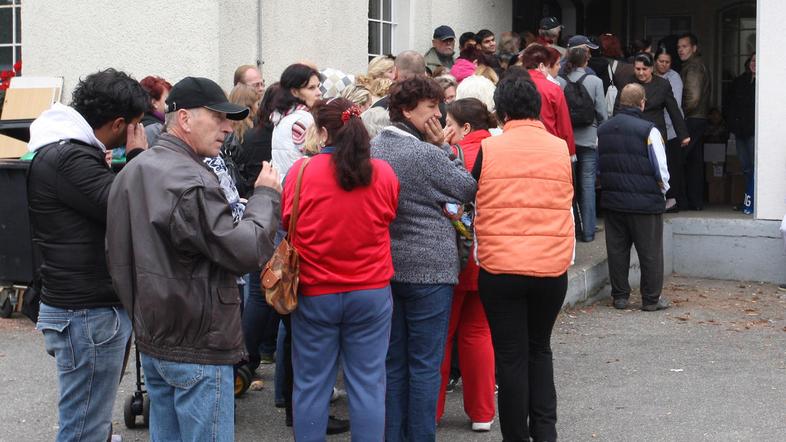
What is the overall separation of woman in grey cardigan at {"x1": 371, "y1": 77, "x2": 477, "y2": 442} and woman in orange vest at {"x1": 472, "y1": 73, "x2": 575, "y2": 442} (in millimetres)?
165

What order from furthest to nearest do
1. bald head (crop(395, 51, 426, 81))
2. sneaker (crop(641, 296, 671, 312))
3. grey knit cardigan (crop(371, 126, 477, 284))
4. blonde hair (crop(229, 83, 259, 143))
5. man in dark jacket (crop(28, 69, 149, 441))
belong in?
sneaker (crop(641, 296, 671, 312)) → bald head (crop(395, 51, 426, 81)) → blonde hair (crop(229, 83, 259, 143)) → grey knit cardigan (crop(371, 126, 477, 284)) → man in dark jacket (crop(28, 69, 149, 441))

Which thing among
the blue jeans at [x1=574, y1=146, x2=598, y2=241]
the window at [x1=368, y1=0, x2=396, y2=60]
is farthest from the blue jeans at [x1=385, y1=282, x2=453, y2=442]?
the window at [x1=368, y1=0, x2=396, y2=60]

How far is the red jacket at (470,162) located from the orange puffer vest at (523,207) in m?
0.35

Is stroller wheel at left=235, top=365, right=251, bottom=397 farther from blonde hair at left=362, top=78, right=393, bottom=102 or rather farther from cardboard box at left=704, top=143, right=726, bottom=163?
cardboard box at left=704, top=143, right=726, bottom=163

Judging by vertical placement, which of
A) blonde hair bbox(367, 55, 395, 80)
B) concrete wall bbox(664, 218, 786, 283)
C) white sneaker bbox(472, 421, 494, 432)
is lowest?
white sneaker bbox(472, 421, 494, 432)

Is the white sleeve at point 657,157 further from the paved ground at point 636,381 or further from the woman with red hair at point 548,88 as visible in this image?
the paved ground at point 636,381

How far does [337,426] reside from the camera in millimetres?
6137

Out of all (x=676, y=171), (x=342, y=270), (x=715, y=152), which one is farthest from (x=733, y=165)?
(x=342, y=270)

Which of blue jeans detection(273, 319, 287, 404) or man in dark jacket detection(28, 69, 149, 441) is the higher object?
man in dark jacket detection(28, 69, 149, 441)

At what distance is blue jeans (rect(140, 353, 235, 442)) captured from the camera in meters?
3.80

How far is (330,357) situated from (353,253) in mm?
524

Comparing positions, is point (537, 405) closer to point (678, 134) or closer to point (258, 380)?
point (258, 380)

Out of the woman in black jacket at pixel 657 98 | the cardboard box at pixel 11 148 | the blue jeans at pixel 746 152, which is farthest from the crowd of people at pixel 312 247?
the blue jeans at pixel 746 152

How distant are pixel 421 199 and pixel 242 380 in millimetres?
1990
